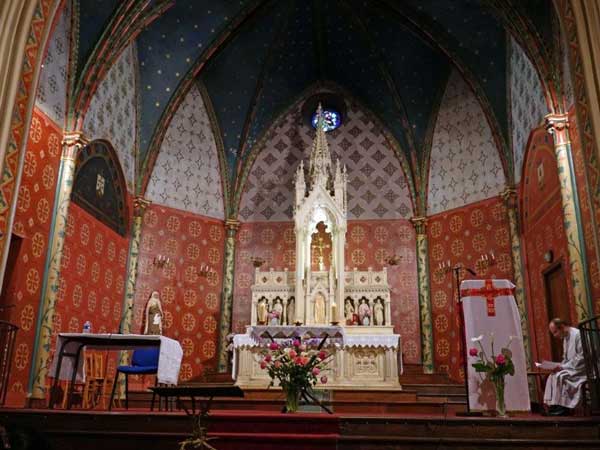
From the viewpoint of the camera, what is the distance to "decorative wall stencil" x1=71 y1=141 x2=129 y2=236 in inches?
463

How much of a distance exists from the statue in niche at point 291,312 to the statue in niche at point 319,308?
0.57 m

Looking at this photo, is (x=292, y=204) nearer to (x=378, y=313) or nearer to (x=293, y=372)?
(x=378, y=313)

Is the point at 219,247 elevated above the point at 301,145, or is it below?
below

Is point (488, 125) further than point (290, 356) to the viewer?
Yes

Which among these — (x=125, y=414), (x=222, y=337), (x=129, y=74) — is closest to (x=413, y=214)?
(x=222, y=337)

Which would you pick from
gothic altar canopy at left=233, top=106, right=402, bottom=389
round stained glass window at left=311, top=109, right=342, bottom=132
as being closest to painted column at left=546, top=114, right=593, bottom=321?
gothic altar canopy at left=233, top=106, right=402, bottom=389

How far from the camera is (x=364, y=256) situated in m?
14.9

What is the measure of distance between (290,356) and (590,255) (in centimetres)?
508

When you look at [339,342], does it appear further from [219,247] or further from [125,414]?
[125,414]

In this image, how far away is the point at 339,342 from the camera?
11.6m

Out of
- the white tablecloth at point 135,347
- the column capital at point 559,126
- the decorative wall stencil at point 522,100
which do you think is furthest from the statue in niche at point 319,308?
the column capital at point 559,126

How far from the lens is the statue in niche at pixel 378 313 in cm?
1320

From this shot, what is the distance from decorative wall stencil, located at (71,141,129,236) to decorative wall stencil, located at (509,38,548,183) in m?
8.86

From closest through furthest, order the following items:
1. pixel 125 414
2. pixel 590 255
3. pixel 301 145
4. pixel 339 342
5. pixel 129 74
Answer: pixel 125 414, pixel 590 255, pixel 339 342, pixel 129 74, pixel 301 145
